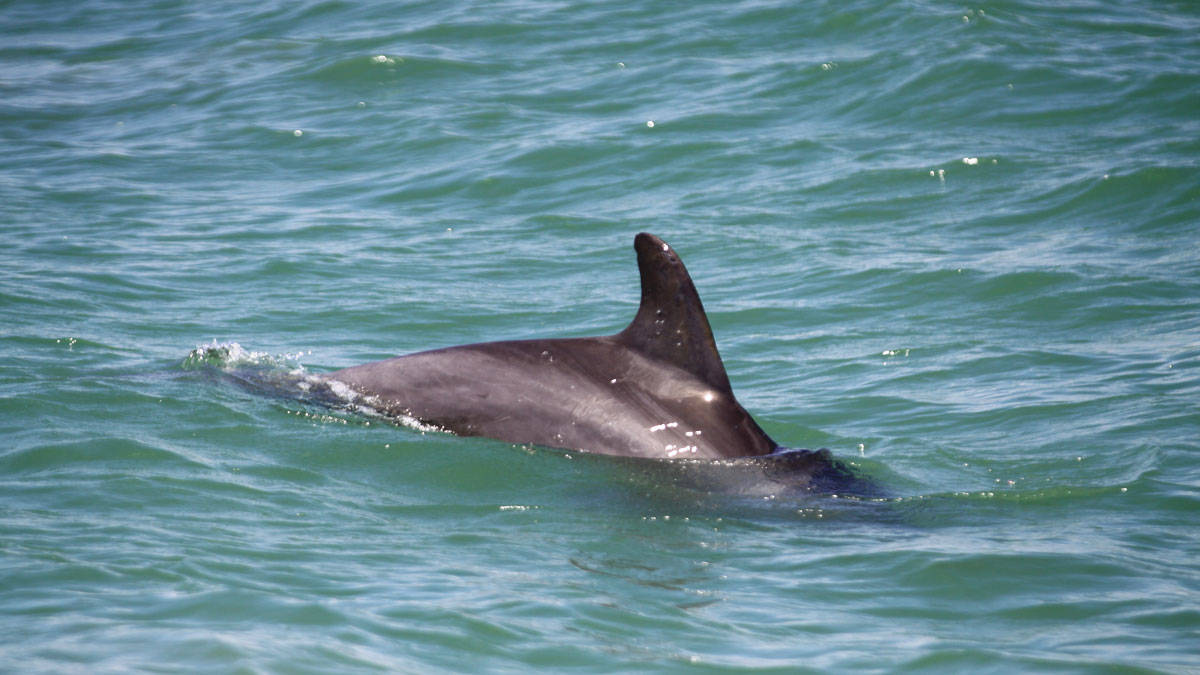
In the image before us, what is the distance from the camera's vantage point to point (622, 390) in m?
8.12

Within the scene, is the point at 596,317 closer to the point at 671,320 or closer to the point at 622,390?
the point at 622,390

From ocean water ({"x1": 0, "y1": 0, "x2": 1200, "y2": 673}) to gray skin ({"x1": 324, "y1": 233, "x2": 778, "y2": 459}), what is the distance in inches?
10.9

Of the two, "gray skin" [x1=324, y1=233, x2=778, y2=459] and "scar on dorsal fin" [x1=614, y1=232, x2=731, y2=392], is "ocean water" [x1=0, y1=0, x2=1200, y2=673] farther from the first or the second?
"scar on dorsal fin" [x1=614, y1=232, x2=731, y2=392]

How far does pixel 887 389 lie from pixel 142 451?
5796 mm

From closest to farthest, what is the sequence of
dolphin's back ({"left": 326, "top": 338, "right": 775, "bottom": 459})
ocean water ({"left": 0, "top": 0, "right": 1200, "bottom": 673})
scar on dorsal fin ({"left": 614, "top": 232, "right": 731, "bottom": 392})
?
1. ocean water ({"left": 0, "top": 0, "right": 1200, "bottom": 673})
2. scar on dorsal fin ({"left": 614, "top": 232, "right": 731, "bottom": 392})
3. dolphin's back ({"left": 326, "top": 338, "right": 775, "bottom": 459})

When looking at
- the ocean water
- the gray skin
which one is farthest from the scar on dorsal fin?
the ocean water

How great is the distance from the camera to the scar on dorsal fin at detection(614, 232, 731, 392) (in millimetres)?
7820

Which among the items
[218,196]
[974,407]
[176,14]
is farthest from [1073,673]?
[176,14]

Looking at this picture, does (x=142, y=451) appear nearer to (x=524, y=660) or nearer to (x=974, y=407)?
(x=524, y=660)

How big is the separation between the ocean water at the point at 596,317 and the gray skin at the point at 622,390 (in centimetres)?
28

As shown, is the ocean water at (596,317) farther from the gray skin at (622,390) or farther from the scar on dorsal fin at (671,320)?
the scar on dorsal fin at (671,320)

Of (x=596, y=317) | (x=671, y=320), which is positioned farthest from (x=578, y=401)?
(x=596, y=317)

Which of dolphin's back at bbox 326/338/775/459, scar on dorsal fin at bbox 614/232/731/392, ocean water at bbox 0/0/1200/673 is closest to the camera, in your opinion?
ocean water at bbox 0/0/1200/673

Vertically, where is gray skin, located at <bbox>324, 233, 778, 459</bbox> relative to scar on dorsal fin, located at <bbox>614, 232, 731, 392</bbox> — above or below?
below
